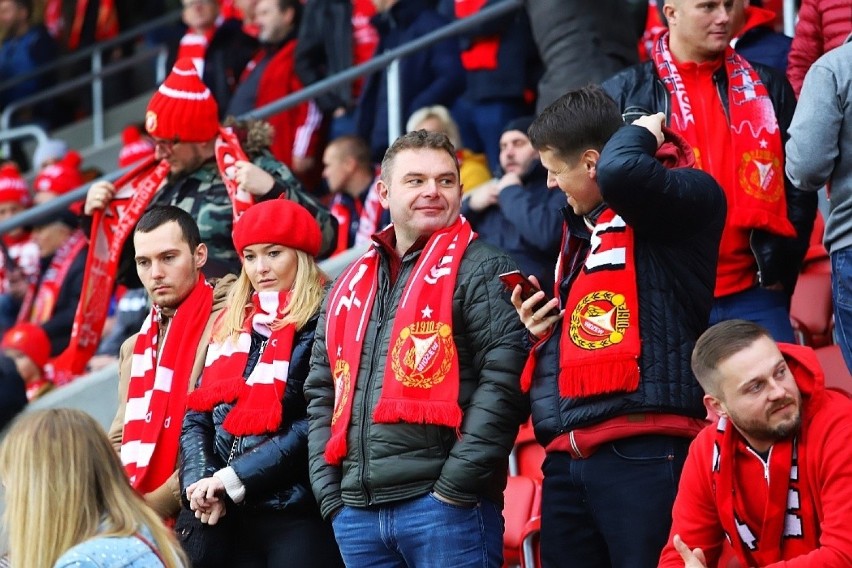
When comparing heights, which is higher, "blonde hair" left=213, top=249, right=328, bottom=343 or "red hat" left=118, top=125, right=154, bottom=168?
"red hat" left=118, top=125, right=154, bottom=168

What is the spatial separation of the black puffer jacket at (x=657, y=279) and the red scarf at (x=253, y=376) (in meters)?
0.97

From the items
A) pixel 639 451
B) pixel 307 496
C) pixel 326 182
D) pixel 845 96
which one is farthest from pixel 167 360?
pixel 326 182

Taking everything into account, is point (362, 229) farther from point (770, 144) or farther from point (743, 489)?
point (743, 489)

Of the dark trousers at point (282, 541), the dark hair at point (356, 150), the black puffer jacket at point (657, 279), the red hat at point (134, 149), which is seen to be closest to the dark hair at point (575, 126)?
the black puffer jacket at point (657, 279)

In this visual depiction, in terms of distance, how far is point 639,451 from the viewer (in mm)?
4594

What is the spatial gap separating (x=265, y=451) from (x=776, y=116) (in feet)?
7.15

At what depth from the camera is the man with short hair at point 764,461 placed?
4.27 meters

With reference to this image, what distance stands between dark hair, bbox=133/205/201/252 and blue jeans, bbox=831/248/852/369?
2260mm

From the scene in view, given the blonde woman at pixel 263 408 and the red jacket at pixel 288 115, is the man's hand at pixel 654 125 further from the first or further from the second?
the red jacket at pixel 288 115

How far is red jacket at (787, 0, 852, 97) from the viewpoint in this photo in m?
6.32

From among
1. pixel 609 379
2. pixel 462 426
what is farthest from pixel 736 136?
pixel 462 426

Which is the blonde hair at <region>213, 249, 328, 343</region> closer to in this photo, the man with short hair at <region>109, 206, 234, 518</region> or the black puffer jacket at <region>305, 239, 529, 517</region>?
the man with short hair at <region>109, 206, 234, 518</region>

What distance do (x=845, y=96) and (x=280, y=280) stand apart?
6.42ft

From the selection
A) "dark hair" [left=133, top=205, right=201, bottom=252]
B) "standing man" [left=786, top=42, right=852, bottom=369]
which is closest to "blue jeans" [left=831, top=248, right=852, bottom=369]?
"standing man" [left=786, top=42, right=852, bottom=369]
